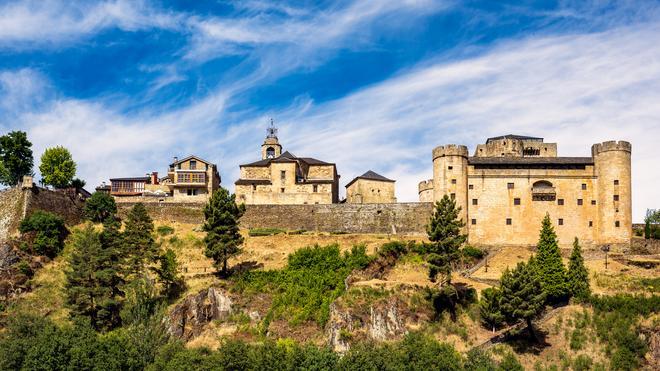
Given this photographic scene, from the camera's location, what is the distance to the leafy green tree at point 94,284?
51.8 meters

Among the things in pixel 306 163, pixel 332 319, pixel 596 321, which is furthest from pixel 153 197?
pixel 596 321

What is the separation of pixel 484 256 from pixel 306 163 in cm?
2494

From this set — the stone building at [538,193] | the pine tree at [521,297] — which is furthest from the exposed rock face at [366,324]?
the stone building at [538,193]

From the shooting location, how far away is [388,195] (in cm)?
7944

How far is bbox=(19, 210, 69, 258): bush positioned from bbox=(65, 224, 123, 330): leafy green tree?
32.8 feet

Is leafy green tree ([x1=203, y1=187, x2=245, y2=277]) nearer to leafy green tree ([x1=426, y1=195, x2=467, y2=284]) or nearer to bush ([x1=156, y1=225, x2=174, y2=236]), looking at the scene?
bush ([x1=156, y1=225, x2=174, y2=236])

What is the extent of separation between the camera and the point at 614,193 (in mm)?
64188

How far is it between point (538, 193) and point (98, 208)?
143 ft

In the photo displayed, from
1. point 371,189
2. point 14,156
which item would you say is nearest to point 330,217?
point 371,189

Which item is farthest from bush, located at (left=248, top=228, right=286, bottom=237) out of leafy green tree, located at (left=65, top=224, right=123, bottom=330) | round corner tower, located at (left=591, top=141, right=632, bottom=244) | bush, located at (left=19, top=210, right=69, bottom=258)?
round corner tower, located at (left=591, top=141, right=632, bottom=244)

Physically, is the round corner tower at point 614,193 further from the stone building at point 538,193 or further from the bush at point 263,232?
the bush at point 263,232

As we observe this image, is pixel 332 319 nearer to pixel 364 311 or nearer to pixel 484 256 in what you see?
pixel 364 311

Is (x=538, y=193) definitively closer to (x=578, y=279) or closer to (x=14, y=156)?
(x=578, y=279)

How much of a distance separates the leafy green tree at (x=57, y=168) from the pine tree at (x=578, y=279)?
53.0 m
